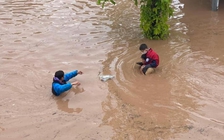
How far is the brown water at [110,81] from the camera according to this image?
5910 mm

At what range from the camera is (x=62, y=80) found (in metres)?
7.20

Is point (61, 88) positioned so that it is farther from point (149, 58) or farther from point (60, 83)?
point (149, 58)

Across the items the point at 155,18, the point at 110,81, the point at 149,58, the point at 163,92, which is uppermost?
the point at 155,18

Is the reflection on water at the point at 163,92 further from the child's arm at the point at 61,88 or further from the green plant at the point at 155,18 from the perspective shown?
the child's arm at the point at 61,88

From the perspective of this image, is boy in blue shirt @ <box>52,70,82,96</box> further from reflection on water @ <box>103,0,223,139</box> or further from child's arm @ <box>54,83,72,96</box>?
reflection on water @ <box>103,0,223,139</box>

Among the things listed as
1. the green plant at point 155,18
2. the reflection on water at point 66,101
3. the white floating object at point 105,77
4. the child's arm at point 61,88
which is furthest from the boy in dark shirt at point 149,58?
the green plant at point 155,18

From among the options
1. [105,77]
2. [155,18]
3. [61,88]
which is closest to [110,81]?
[105,77]

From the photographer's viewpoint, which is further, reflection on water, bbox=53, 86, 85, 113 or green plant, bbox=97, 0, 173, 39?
green plant, bbox=97, 0, 173, 39

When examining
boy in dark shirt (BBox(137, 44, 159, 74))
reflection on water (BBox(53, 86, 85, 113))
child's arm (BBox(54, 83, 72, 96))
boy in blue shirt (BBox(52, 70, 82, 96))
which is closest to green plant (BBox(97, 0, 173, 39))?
boy in dark shirt (BBox(137, 44, 159, 74))

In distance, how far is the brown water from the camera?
19.4 ft

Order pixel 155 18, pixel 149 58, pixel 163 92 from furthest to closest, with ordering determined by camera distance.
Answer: pixel 155 18
pixel 149 58
pixel 163 92

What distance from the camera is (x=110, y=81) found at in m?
7.58

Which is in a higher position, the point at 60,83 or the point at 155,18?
the point at 155,18

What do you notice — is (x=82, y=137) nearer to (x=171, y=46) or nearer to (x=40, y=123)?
(x=40, y=123)
